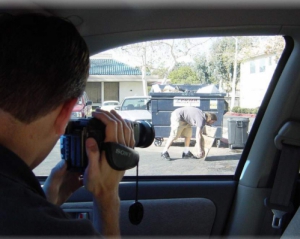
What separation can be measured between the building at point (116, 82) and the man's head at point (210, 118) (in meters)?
0.50

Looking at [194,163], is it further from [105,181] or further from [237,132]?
[105,181]

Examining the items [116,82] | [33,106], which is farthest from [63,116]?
[116,82]

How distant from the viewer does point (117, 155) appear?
120cm

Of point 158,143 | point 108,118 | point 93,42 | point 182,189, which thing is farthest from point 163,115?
point 108,118

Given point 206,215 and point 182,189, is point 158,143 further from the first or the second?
point 206,215

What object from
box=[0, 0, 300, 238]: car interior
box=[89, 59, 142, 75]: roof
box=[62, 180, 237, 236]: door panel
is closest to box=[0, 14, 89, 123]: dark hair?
box=[0, 0, 300, 238]: car interior

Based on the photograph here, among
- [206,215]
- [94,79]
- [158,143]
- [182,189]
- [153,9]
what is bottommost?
[206,215]

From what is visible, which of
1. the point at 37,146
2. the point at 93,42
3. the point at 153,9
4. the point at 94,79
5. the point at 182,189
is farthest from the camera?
the point at 182,189

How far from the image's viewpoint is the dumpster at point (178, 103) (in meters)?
2.60

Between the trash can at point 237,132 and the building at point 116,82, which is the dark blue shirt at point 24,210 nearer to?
the building at point 116,82

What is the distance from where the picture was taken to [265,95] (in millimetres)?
2549

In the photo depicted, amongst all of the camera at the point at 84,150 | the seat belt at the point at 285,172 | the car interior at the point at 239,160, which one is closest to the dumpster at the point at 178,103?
the car interior at the point at 239,160

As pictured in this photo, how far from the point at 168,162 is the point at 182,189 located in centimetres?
22

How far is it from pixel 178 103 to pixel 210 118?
0.25 metres
